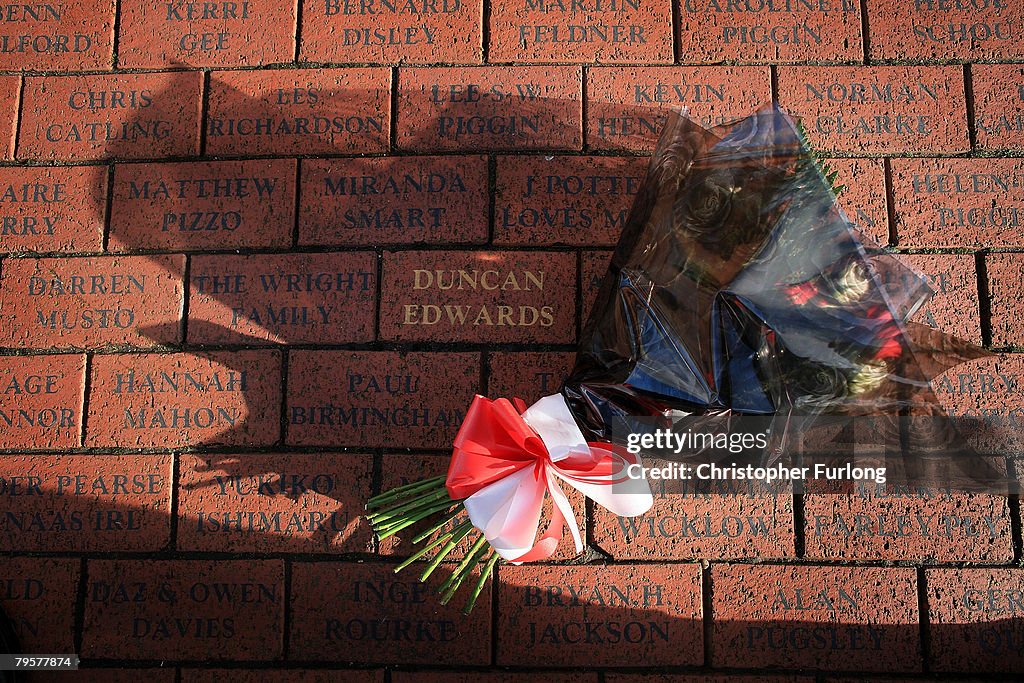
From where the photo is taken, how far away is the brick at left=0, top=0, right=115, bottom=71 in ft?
6.42

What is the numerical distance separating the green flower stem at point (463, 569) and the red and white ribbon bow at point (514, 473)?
166mm

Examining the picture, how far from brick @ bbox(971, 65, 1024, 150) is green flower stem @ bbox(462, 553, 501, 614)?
161 cm

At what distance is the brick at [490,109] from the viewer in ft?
6.04

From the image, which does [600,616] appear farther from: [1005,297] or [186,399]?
[1005,297]

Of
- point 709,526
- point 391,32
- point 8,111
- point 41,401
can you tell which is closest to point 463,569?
point 709,526

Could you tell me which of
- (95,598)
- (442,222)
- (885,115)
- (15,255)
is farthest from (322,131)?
(885,115)

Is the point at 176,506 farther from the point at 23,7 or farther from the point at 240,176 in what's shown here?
the point at 23,7

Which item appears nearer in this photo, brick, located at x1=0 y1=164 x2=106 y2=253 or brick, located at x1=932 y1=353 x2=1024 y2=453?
brick, located at x1=932 y1=353 x2=1024 y2=453

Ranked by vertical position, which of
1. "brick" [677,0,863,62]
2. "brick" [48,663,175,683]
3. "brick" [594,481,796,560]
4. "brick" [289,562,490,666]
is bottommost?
"brick" [48,663,175,683]

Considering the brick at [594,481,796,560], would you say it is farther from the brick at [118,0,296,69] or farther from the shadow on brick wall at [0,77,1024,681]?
the brick at [118,0,296,69]

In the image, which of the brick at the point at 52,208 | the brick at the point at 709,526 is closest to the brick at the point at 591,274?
the brick at the point at 709,526

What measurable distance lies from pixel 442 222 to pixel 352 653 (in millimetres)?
1073

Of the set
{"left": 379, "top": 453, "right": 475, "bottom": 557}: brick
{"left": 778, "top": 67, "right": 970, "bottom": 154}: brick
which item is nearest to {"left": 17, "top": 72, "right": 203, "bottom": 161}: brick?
{"left": 379, "top": 453, "right": 475, "bottom": 557}: brick

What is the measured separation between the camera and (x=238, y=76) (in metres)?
1.91
